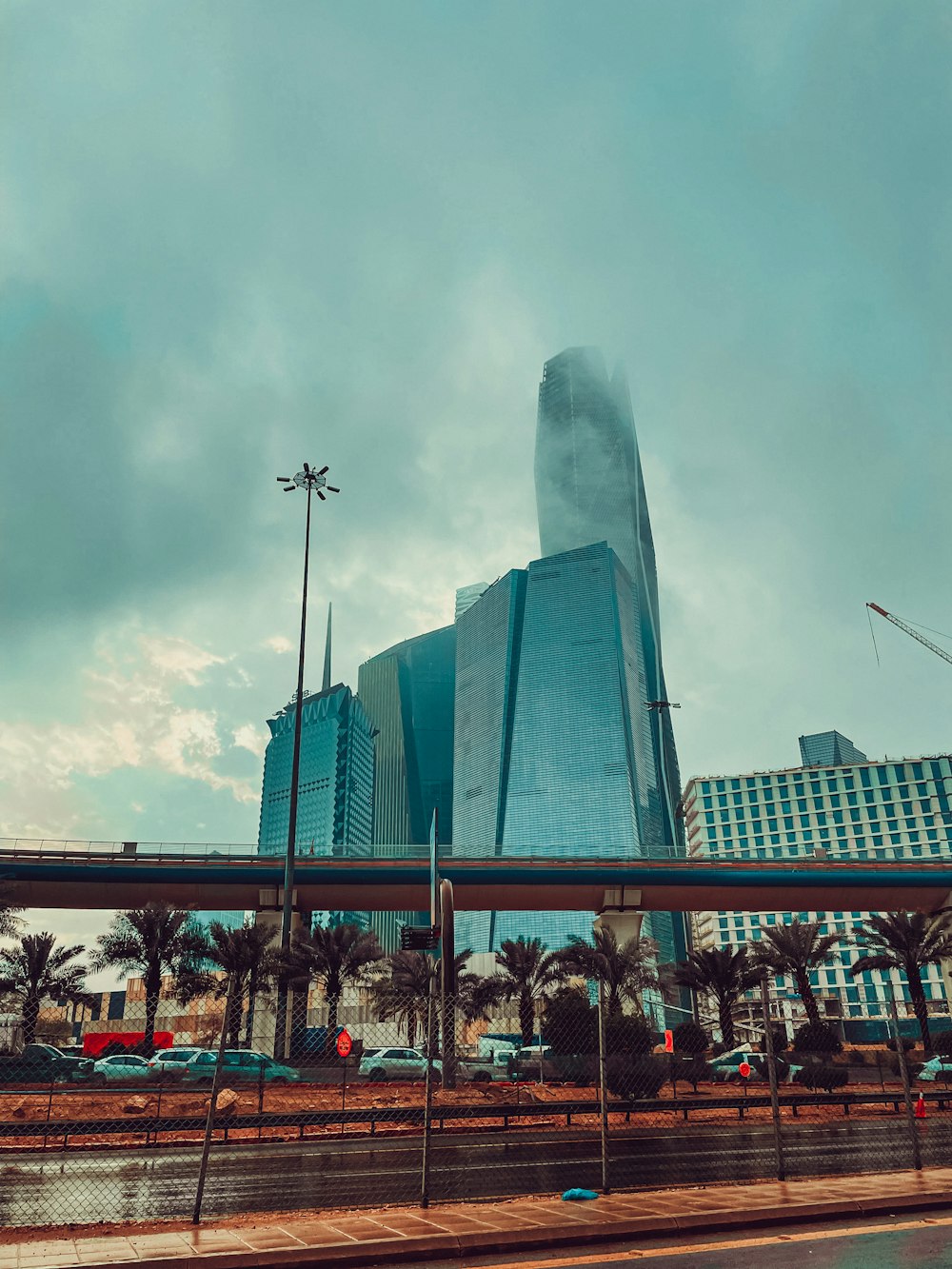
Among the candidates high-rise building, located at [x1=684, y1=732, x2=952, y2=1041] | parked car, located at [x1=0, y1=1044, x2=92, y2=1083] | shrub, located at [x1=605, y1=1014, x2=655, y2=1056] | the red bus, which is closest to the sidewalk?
shrub, located at [x1=605, y1=1014, x2=655, y2=1056]

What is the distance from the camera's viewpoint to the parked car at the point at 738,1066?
40.3m

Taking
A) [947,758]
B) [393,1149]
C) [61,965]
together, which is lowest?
[393,1149]

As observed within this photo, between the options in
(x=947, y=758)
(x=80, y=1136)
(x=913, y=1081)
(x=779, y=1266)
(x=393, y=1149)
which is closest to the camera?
(x=779, y=1266)

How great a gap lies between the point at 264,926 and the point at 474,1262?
43612 mm

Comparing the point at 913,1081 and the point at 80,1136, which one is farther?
the point at 913,1081

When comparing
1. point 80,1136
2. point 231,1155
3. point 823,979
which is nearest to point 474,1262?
point 231,1155

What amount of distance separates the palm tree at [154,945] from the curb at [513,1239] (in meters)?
41.0

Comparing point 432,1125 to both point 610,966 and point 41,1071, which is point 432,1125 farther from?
point 610,966

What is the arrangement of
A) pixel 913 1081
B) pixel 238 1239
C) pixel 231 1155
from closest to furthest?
pixel 238 1239
pixel 231 1155
pixel 913 1081

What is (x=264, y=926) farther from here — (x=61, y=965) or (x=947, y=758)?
(x=947, y=758)

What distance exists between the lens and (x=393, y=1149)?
21156mm

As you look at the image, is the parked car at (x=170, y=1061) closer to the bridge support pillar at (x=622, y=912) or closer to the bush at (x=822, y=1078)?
the bush at (x=822, y=1078)

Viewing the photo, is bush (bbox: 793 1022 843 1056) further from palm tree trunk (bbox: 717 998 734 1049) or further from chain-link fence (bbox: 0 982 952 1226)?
palm tree trunk (bbox: 717 998 734 1049)

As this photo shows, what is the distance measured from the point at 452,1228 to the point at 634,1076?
23.0m
